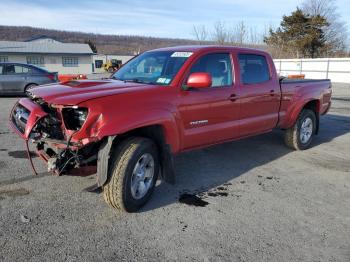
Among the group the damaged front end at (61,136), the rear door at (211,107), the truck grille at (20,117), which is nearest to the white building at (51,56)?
the truck grille at (20,117)

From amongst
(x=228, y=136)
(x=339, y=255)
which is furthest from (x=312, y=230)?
(x=228, y=136)

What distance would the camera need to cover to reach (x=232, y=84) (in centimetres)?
518

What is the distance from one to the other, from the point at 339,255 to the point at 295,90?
3.83m

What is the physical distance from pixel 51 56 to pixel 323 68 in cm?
3865

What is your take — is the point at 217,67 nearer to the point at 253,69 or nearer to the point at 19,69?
the point at 253,69

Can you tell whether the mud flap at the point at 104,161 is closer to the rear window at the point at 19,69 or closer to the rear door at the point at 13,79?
the rear door at the point at 13,79

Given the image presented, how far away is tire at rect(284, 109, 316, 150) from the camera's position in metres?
6.79

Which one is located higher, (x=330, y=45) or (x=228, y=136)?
(x=330, y=45)

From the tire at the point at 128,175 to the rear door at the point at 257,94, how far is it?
6.28 ft

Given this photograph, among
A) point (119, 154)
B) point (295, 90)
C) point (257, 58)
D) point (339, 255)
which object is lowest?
point (339, 255)

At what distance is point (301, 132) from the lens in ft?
22.7

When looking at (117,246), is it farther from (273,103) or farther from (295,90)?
(295,90)

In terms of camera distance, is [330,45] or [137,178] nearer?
[137,178]

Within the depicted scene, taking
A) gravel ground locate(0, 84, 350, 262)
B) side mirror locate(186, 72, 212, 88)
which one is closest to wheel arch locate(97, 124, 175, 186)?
gravel ground locate(0, 84, 350, 262)
